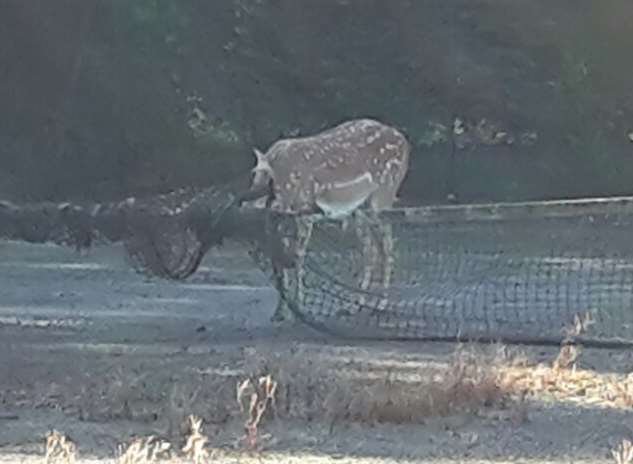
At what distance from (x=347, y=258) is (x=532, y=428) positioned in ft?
15.9

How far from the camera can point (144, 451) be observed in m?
6.33

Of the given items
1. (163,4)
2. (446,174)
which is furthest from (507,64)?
(163,4)

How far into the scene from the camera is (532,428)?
7.98m

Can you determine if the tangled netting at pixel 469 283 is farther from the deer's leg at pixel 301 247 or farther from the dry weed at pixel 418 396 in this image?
the dry weed at pixel 418 396

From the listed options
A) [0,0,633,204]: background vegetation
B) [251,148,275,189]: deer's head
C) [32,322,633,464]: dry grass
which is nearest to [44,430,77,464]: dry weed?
[32,322,633,464]: dry grass

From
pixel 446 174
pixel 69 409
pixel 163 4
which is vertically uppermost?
pixel 69 409

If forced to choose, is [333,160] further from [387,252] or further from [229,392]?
[229,392]

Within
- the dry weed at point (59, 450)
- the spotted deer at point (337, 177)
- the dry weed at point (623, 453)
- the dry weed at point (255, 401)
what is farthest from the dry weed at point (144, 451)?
the spotted deer at point (337, 177)

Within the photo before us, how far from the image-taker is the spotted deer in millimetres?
12180

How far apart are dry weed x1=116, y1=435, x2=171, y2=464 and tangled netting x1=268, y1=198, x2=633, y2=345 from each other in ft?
12.3

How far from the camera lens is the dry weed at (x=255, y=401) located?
734cm

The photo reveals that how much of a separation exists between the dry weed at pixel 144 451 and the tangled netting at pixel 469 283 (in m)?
3.75

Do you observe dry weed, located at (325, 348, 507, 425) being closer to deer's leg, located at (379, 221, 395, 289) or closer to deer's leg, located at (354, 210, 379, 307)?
deer's leg, located at (354, 210, 379, 307)

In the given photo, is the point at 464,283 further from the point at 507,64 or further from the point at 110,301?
the point at 507,64
